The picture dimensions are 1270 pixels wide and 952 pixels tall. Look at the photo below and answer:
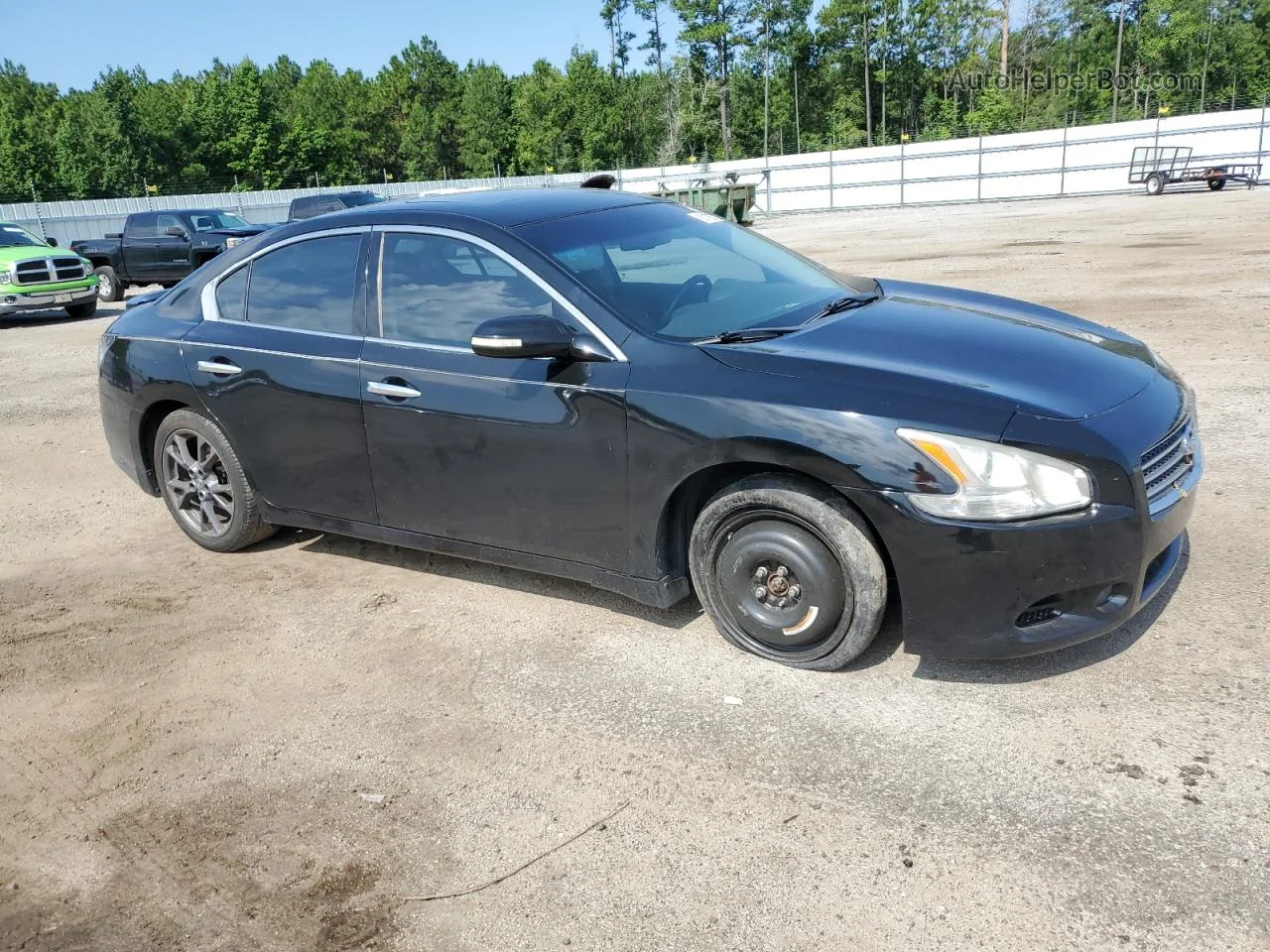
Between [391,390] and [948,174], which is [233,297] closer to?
[391,390]

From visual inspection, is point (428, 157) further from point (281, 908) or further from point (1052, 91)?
point (281, 908)

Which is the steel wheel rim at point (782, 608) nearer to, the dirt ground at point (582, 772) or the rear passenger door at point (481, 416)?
the dirt ground at point (582, 772)

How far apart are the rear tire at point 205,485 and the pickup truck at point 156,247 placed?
1671cm

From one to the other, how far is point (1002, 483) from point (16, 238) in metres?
19.2

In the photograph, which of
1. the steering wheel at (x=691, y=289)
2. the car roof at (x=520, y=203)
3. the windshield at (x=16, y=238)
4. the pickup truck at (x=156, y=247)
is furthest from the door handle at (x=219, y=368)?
the pickup truck at (x=156, y=247)

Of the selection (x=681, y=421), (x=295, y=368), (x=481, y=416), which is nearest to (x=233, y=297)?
(x=295, y=368)

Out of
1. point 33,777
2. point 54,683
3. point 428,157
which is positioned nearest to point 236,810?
point 33,777

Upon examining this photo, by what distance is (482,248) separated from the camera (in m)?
4.23

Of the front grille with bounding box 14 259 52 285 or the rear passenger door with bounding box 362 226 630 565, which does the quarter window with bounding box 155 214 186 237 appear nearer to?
the front grille with bounding box 14 259 52 285

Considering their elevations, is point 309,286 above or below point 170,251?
above

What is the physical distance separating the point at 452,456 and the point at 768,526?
1.40 metres

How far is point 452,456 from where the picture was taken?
4227 mm

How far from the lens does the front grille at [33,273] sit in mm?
16703

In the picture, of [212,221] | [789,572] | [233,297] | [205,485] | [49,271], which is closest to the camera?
[789,572]
